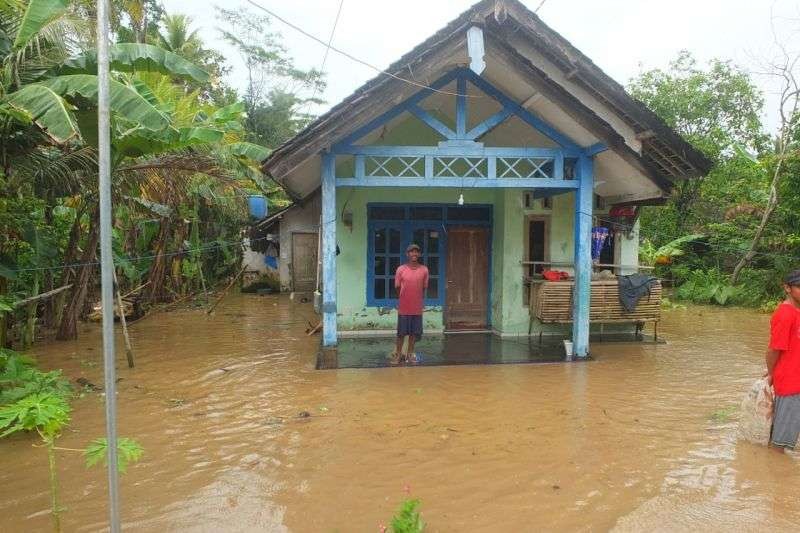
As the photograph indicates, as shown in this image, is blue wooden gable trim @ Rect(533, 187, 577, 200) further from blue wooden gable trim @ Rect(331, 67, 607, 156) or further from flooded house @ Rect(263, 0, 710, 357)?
blue wooden gable trim @ Rect(331, 67, 607, 156)

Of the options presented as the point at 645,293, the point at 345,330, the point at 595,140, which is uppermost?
the point at 595,140

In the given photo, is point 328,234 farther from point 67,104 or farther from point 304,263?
point 304,263

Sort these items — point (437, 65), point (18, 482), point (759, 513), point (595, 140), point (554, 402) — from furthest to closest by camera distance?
1. point (595, 140)
2. point (437, 65)
3. point (554, 402)
4. point (18, 482)
5. point (759, 513)

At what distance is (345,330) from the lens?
10148 millimetres

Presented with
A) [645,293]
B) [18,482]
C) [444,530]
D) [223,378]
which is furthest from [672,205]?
[18,482]

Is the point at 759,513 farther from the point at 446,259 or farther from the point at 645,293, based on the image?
the point at 446,259

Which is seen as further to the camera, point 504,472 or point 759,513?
point 504,472

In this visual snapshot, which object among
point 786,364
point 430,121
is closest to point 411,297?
point 430,121

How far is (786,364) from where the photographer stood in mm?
4637

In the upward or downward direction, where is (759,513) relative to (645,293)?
downward

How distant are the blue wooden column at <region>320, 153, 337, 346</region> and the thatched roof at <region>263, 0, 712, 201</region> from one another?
1.56 feet

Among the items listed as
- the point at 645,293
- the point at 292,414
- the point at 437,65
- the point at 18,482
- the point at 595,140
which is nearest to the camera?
the point at 18,482

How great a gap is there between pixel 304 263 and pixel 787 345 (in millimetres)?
14910

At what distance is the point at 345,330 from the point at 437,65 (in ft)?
16.3
